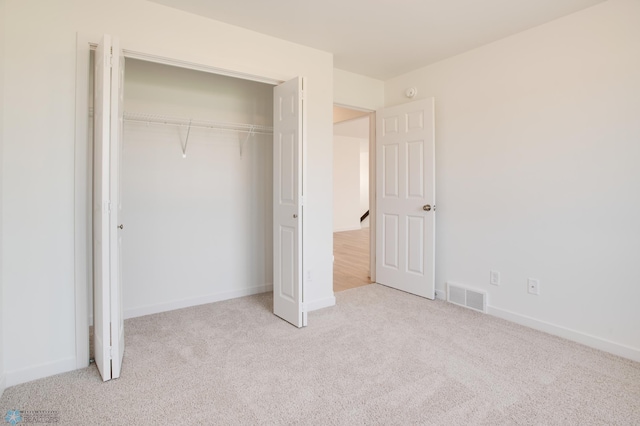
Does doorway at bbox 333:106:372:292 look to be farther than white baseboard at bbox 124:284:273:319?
Yes

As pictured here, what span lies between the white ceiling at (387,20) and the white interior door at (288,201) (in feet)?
1.65

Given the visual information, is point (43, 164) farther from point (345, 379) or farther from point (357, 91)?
point (357, 91)

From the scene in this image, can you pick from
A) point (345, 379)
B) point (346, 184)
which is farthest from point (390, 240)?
point (346, 184)

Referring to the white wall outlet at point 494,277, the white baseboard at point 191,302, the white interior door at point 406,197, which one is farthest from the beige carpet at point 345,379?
the white interior door at point 406,197

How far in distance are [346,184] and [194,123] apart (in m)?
6.28

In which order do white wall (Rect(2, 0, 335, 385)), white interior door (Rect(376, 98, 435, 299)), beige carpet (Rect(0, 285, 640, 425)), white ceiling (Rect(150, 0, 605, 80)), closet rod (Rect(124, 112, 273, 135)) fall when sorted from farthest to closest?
white interior door (Rect(376, 98, 435, 299)) < closet rod (Rect(124, 112, 273, 135)) < white ceiling (Rect(150, 0, 605, 80)) < white wall (Rect(2, 0, 335, 385)) < beige carpet (Rect(0, 285, 640, 425))

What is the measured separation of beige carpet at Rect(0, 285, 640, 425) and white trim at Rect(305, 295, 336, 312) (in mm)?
320

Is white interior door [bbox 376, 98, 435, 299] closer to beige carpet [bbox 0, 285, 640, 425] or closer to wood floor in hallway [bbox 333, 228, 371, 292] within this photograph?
wood floor in hallway [bbox 333, 228, 371, 292]

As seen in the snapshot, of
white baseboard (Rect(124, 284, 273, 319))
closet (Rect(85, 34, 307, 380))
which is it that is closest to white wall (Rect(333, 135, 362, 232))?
closet (Rect(85, 34, 307, 380))

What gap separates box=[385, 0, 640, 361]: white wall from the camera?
7.97ft

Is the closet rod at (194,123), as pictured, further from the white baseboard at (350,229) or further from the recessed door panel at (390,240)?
the white baseboard at (350,229)

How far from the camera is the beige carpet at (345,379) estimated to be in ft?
5.82

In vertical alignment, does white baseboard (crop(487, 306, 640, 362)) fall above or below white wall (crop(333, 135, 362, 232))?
below

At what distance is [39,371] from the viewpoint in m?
2.12
